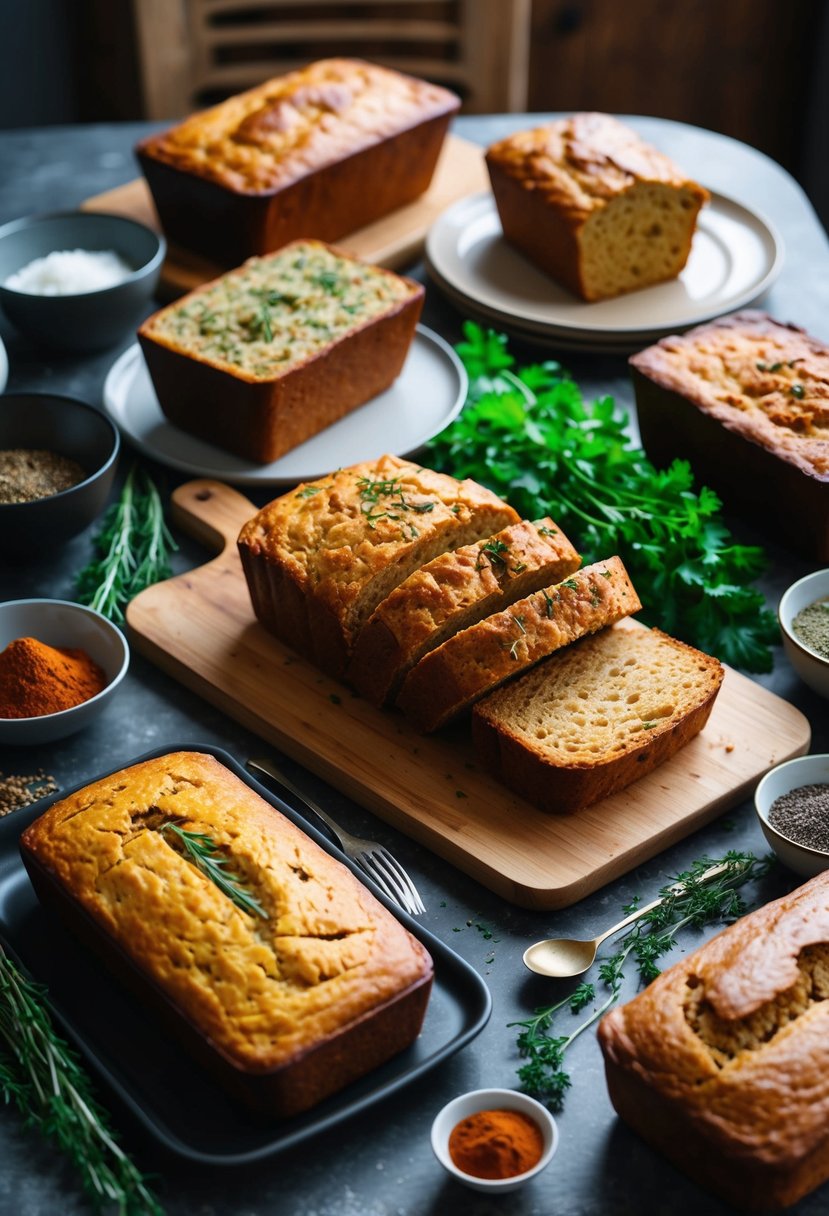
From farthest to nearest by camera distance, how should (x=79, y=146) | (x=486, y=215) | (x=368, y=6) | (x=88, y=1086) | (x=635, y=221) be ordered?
(x=368, y=6) → (x=79, y=146) → (x=486, y=215) → (x=635, y=221) → (x=88, y=1086)

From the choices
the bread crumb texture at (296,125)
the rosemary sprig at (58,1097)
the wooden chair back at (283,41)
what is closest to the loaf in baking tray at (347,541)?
the rosemary sprig at (58,1097)

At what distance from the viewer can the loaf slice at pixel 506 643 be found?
2725mm

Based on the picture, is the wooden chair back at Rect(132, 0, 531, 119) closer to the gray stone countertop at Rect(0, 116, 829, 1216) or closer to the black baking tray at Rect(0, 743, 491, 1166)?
the gray stone countertop at Rect(0, 116, 829, 1216)

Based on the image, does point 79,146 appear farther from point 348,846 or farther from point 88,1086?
point 88,1086

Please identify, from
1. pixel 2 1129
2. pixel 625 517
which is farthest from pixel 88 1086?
pixel 625 517

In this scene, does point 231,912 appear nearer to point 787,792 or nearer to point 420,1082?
point 420,1082

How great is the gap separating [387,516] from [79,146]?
3.13m

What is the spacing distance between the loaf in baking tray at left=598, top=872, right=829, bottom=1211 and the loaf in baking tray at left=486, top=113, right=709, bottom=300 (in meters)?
2.54

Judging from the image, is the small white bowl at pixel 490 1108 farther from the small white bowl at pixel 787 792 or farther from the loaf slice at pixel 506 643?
the loaf slice at pixel 506 643

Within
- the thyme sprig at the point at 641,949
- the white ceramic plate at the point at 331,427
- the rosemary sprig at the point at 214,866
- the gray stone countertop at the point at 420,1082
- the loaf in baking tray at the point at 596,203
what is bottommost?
the gray stone countertop at the point at 420,1082

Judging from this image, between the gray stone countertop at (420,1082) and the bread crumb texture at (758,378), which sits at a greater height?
the bread crumb texture at (758,378)

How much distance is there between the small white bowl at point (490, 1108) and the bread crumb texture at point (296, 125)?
9.73ft

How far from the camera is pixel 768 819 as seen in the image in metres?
2.56

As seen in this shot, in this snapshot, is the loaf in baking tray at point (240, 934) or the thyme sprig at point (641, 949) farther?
the thyme sprig at point (641, 949)
